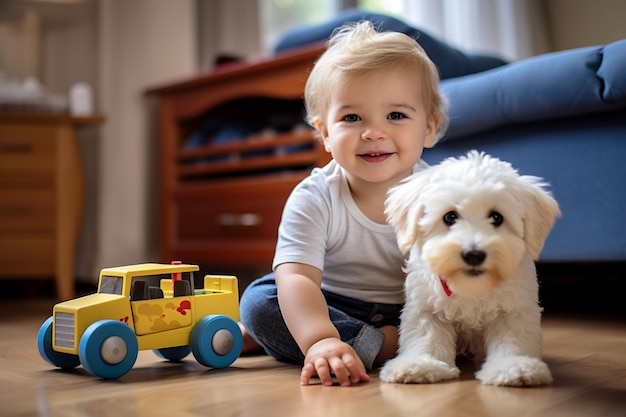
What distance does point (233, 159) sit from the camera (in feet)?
8.77

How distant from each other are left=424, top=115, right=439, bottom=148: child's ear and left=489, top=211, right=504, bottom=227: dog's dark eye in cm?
38

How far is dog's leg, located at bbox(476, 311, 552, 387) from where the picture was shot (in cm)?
94

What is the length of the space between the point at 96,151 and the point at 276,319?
207 cm

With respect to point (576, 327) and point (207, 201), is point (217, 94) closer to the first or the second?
point (207, 201)

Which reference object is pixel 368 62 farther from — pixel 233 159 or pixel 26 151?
pixel 26 151

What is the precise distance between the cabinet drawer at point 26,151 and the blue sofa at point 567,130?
154 centimetres

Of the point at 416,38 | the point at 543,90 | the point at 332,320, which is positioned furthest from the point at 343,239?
the point at 416,38

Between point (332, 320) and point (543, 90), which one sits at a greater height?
point (543, 90)

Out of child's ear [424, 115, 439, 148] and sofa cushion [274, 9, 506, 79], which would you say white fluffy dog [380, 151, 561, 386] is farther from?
sofa cushion [274, 9, 506, 79]

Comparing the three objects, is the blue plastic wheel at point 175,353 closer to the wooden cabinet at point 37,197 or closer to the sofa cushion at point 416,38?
the sofa cushion at point 416,38

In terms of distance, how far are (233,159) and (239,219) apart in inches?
9.7

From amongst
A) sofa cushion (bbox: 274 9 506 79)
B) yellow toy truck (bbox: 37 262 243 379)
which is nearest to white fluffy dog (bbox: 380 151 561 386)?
yellow toy truck (bbox: 37 262 243 379)

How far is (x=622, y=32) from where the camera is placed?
2.78 meters

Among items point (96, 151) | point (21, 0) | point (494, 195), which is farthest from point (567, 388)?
point (21, 0)
